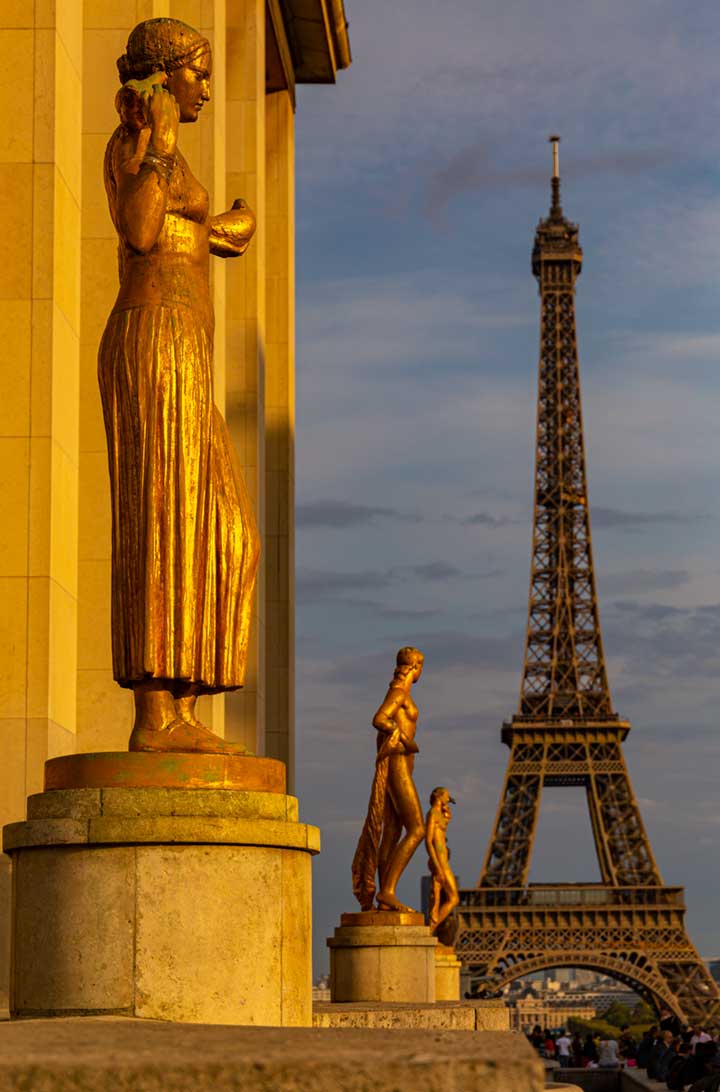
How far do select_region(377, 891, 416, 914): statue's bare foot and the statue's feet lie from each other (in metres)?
11.2

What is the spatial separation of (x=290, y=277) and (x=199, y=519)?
2211cm

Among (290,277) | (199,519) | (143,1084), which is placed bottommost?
(143,1084)

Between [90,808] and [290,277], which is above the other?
[290,277]

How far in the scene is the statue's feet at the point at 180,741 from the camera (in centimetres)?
731

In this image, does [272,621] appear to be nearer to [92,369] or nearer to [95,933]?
[92,369]

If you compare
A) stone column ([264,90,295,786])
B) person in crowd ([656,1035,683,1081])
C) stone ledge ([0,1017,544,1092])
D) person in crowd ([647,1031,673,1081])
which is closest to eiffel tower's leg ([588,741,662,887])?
person in crowd ([647,1031,673,1081])

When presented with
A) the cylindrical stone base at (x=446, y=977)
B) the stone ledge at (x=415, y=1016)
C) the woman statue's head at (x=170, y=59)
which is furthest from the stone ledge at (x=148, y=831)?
the cylindrical stone base at (x=446, y=977)

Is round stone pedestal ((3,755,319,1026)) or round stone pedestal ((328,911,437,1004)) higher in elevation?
round stone pedestal ((328,911,437,1004))

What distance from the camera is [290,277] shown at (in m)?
29.3

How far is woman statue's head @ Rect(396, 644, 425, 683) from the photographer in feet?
59.1

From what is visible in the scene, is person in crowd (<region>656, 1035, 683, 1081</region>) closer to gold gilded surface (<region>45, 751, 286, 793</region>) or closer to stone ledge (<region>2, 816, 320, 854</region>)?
gold gilded surface (<region>45, 751, 286, 793</region>)

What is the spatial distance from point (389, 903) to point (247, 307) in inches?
333

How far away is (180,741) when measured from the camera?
7.35 metres

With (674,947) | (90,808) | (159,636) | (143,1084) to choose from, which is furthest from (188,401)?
(674,947)
